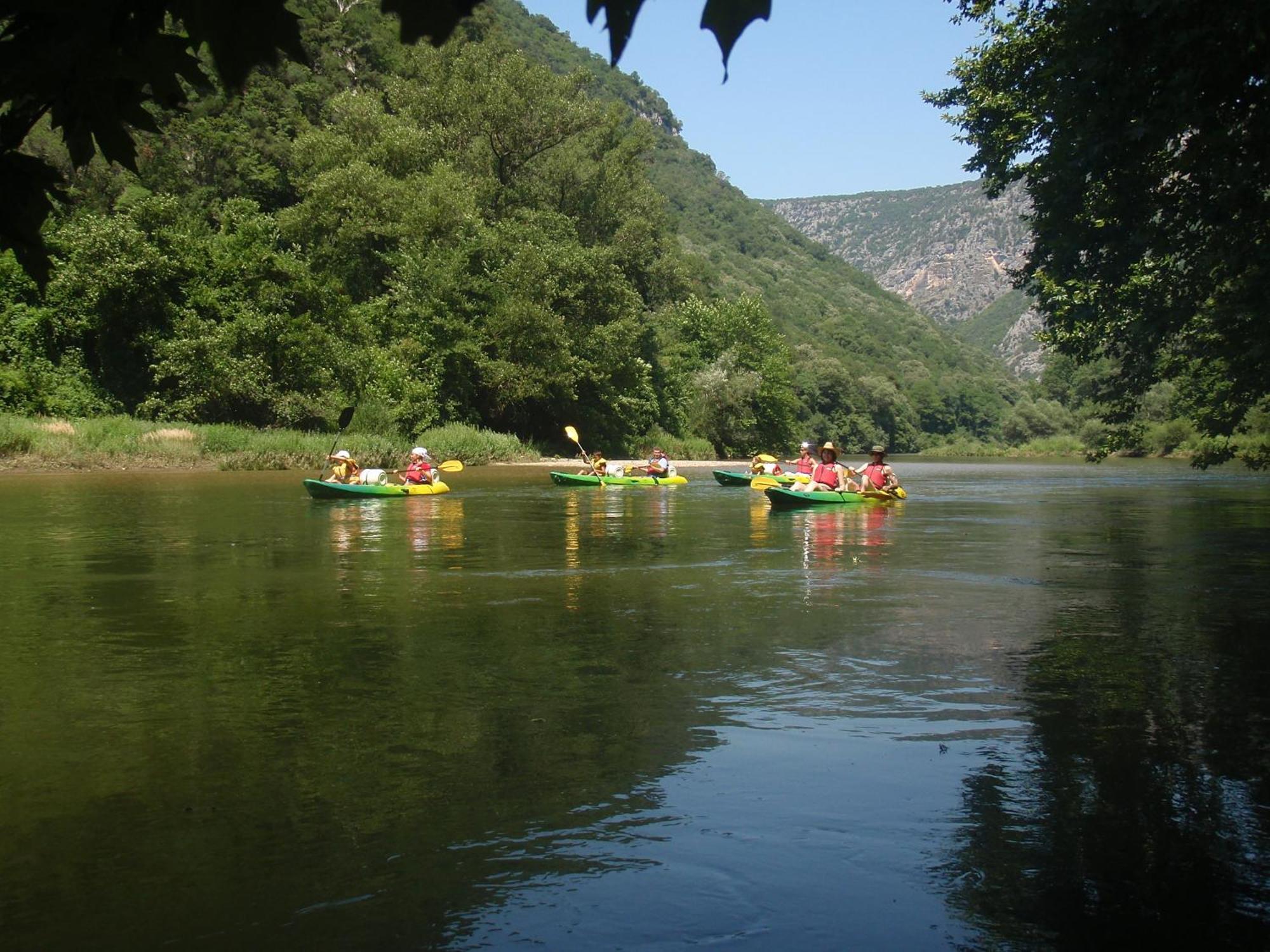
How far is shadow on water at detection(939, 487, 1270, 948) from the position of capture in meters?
4.45

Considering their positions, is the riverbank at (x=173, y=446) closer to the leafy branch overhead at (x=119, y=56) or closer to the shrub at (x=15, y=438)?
the shrub at (x=15, y=438)

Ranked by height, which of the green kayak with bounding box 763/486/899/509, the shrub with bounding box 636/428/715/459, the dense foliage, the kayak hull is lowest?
the green kayak with bounding box 763/486/899/509

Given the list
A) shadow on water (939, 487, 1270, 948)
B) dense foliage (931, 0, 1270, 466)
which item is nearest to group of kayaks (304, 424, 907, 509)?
dense foliage (931, 0, 1270, 466)

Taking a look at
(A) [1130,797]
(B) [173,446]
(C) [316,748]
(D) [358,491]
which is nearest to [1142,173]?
(A) [1130,797]

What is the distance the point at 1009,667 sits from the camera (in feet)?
28.8

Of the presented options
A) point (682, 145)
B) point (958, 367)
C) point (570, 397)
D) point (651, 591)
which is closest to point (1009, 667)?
point (651, 591)

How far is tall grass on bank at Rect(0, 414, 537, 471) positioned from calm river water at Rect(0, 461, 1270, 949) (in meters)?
25.2

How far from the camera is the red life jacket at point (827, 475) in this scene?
2638 cm

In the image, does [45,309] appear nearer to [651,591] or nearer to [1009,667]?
[651,591]

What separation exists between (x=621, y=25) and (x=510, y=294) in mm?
50126

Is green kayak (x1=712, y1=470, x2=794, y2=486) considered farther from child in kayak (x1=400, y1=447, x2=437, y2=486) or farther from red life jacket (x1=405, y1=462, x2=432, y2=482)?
red life jacket (x1=405, y1=462, x2=432, y2=482)

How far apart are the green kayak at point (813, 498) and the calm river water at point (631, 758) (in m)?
10.1

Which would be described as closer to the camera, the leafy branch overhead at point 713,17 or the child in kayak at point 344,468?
the leafy branch overhead at point 713,17

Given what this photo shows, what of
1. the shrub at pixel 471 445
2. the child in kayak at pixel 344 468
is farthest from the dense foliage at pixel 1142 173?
the shrub at pixel 471 445
